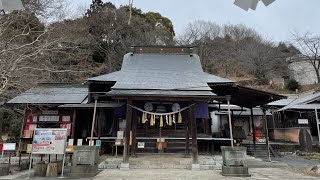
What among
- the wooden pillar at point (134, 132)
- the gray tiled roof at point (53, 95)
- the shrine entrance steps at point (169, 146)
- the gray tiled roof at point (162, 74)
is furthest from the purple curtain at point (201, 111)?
the gray tiled roof at point (53, 95)

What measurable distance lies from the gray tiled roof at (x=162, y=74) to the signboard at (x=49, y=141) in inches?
127

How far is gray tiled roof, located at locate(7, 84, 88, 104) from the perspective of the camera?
14734mm

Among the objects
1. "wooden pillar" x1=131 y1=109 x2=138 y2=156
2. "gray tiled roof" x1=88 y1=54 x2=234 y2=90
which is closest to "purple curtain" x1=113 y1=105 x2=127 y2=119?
"wooden pillar" x1=131 y1=109 x2=138 y2=156

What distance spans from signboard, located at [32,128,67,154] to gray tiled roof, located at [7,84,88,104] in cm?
499

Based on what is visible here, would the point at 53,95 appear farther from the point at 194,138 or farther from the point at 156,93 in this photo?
the point at 194,138

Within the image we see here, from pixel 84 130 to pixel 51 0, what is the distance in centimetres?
836

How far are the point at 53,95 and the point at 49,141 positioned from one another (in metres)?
6.84

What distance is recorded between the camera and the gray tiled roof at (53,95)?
48.3ft

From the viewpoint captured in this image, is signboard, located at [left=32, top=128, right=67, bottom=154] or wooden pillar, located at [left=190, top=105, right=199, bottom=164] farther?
wooden pillar, located at [left=190, top=105, right=199, bottom=164]

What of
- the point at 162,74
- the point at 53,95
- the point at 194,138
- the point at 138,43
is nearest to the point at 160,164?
the point at 194,138

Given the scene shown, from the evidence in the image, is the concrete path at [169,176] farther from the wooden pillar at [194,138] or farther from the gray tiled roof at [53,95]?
the gray tiled roof at [53,95]

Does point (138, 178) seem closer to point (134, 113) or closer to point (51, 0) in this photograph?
point (134, 113)

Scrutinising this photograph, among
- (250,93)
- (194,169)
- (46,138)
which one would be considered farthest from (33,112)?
(250,93)

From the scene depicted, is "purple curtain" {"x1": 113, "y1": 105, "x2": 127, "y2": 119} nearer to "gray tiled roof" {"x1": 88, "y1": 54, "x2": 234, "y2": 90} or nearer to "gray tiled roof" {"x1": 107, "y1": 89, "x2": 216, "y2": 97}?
"gray tiled roof" {"x1": 88, "y1": 54, "x2": 234, "y2": 90}
